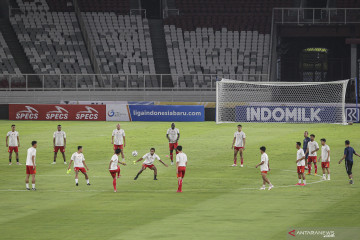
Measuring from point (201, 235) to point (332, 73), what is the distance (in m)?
50.8

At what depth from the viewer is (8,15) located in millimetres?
68812

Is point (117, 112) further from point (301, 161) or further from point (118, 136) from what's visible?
point (301, 161)

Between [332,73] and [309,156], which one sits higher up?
[332,73]

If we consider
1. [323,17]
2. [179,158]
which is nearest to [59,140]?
[179,158]

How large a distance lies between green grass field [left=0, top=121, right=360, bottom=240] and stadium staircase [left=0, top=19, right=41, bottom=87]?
2607 centimetres

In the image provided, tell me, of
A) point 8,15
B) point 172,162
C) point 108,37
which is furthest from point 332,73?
point 172,162

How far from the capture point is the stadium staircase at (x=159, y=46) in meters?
65.6

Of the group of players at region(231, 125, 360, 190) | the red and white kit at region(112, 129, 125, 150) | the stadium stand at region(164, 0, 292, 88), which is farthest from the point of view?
the stadium stand at region(164, 0, 292, 88)

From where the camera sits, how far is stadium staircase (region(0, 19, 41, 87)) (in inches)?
2510

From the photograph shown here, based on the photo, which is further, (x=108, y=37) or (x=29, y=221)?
(x=108, y=37)

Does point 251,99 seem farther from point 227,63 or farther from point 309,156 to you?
point 309,156

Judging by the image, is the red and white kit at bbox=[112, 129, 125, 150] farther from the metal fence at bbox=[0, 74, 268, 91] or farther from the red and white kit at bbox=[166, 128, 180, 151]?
the metal fence at bbox=[0, 74, 268, 91]

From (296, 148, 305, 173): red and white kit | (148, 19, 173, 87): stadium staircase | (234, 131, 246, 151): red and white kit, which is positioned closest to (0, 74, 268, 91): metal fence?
(148, 19, 173, 87): stadium staircase

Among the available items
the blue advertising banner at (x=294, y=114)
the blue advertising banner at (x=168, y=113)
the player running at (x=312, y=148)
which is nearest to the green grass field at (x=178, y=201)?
the player running at (x=312, y=148)
